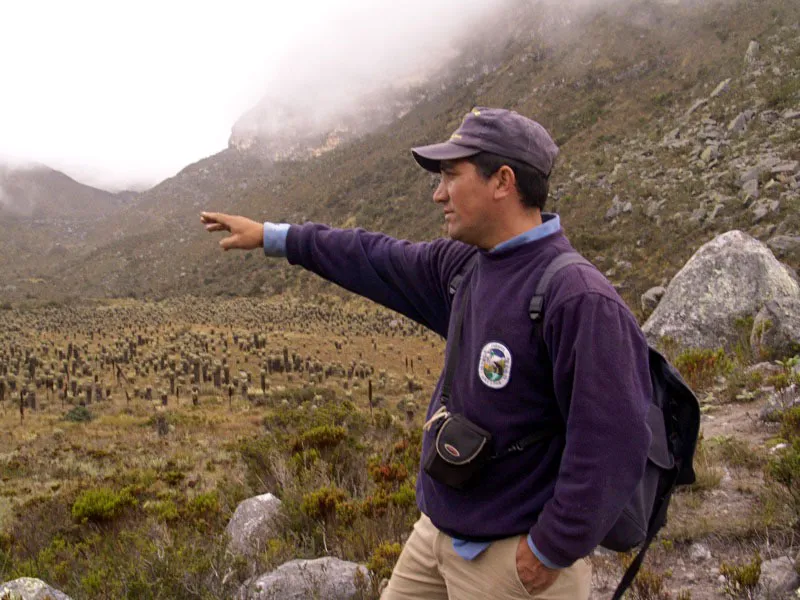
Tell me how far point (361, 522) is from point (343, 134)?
83.6 meters

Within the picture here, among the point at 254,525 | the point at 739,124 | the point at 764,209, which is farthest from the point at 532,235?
the point at 739,124

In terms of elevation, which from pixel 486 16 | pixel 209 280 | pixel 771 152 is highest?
pixel 486 16

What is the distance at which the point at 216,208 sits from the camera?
247ft

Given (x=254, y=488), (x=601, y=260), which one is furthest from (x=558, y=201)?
(x=254, y=488)

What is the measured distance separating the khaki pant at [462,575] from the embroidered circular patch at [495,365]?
0.47 metres

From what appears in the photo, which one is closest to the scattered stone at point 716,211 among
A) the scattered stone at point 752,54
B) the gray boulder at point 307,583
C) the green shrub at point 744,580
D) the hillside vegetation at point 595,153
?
the hillside vegetation at point 595,153

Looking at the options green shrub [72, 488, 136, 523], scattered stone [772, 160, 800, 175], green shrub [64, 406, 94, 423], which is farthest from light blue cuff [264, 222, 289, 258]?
scattered stone [772, 160, 800, 175]

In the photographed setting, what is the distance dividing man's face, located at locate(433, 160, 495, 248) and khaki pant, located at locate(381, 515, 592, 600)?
93cm

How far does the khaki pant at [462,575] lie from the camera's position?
180cm

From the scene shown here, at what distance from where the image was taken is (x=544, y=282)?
1.71 m

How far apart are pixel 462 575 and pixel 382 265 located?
1184 millimetres

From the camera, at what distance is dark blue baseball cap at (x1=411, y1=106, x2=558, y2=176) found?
188cm

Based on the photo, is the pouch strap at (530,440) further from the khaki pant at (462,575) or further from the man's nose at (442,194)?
the man's nose at (442,194)

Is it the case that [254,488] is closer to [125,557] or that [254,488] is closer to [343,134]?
[125,557]
